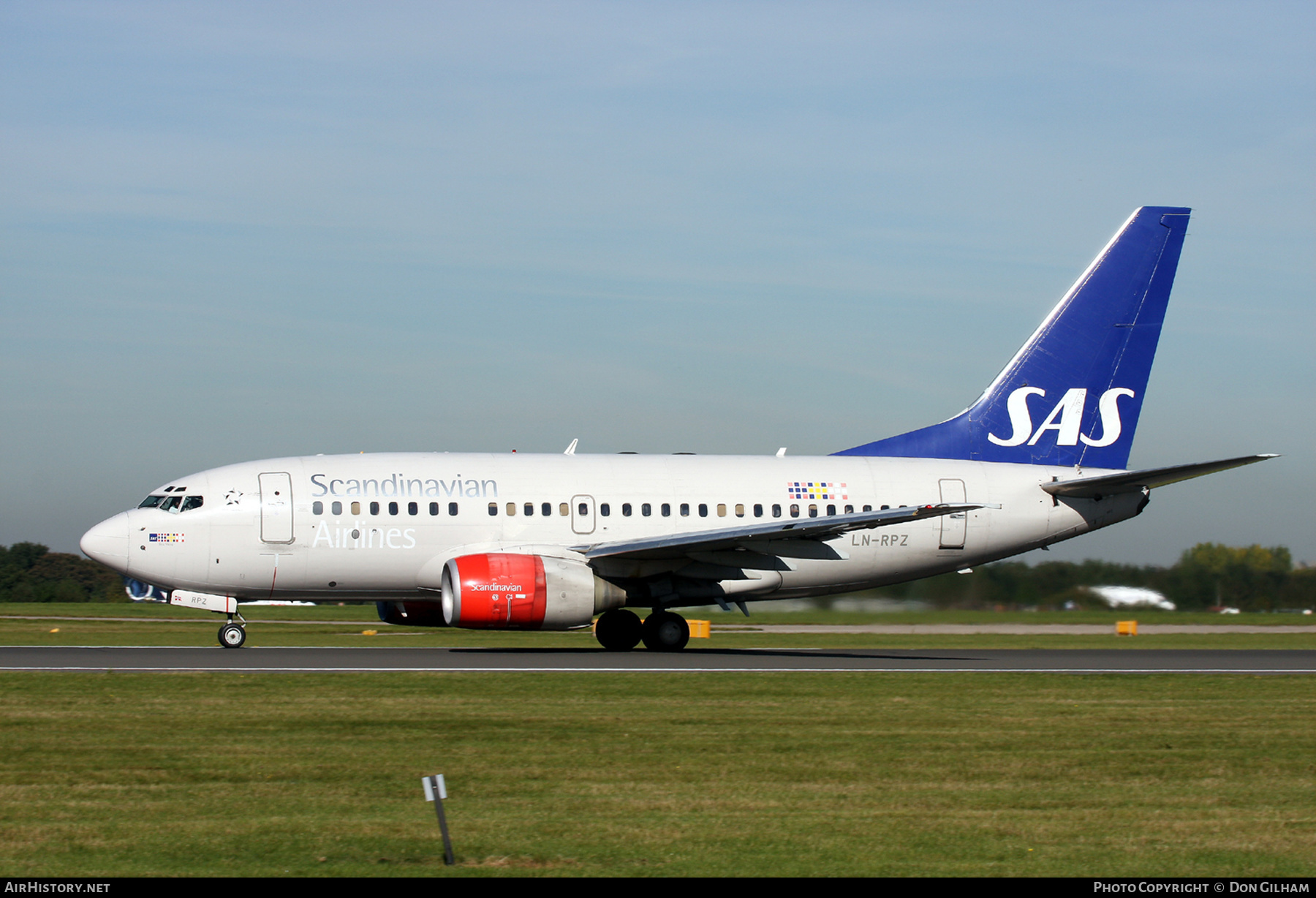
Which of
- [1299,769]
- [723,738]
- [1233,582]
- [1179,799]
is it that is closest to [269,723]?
[723,738]

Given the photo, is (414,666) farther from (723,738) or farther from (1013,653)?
(1013,653)

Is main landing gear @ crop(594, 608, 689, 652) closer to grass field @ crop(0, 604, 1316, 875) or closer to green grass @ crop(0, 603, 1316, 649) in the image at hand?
green grass @ crop(0, 603, 1316, 649)

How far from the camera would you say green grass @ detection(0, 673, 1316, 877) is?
9344mm

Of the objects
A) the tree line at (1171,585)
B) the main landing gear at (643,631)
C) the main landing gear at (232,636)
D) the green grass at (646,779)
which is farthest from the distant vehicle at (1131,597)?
the main landing gear at (232,636)

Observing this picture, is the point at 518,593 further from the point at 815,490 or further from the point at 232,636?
the point at 815,490

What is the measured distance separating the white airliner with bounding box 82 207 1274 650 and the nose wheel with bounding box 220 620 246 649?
0.13 ft

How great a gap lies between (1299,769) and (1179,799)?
8.16ft

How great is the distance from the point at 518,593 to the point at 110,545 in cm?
842

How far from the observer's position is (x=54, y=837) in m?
9.63

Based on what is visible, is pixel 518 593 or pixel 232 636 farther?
pixel 232 636

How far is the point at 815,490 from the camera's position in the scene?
103 ft

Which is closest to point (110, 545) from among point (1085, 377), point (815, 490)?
point (815, 490)

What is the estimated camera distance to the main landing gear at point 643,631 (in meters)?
Answer: 28.7

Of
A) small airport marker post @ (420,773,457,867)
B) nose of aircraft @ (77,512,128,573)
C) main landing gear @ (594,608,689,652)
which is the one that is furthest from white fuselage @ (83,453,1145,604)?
small airport marker post @ (420,773,457,867)
